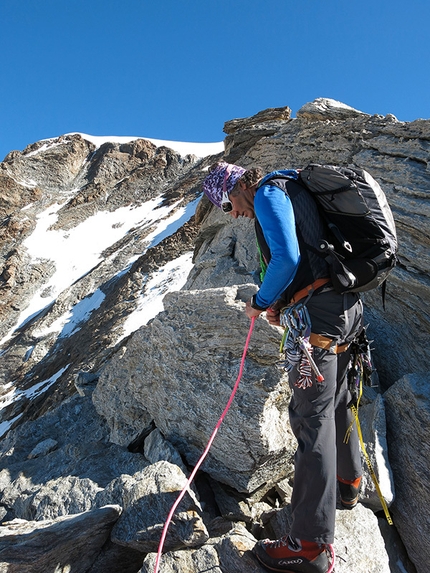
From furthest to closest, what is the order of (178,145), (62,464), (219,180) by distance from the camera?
(178,145)
(62,464)
(219,180)

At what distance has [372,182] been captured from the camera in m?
3.29

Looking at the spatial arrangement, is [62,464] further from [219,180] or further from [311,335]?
[219,180]

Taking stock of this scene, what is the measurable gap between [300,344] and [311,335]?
0.13 m

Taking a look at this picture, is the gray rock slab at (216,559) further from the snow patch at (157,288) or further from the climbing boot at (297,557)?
the snow patch at (157,288)

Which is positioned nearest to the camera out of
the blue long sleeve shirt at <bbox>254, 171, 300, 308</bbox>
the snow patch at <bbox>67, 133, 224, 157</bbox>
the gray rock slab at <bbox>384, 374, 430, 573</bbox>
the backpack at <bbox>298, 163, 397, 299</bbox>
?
the blue long sleeve shirt at <bbox>254, 171, 300, 308</bbox>

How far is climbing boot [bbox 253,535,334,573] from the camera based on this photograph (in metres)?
3.11

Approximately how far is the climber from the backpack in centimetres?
Answer: 11

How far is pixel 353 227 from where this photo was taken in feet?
10.6

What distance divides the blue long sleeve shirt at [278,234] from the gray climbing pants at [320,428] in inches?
16.5

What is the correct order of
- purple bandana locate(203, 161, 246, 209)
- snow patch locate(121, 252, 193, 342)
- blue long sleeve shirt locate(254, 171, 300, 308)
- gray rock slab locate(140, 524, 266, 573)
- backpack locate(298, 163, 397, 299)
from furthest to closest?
snow patch locate(121, 252, 193, 342), purple bandana locate(203, 161, 246, 209), gray rock slab locate(140, 524, 266, 573), backpack locate(298, 163, 397, 299), blue long sleeve shirt locate(254, 171, 300, 308)

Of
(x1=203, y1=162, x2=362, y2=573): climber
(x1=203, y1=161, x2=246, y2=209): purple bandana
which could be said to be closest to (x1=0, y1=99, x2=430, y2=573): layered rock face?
(x1=203, y1=162, x2=362, y2=573): climber

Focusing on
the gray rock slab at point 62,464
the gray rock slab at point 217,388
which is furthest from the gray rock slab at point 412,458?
the gray rock slab at point 62,464

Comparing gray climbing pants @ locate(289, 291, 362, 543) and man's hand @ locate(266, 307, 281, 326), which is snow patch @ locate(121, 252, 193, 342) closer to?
man's hand @ locate(266, 307, 281, 326)


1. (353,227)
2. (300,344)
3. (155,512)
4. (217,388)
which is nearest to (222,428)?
(217,388)
